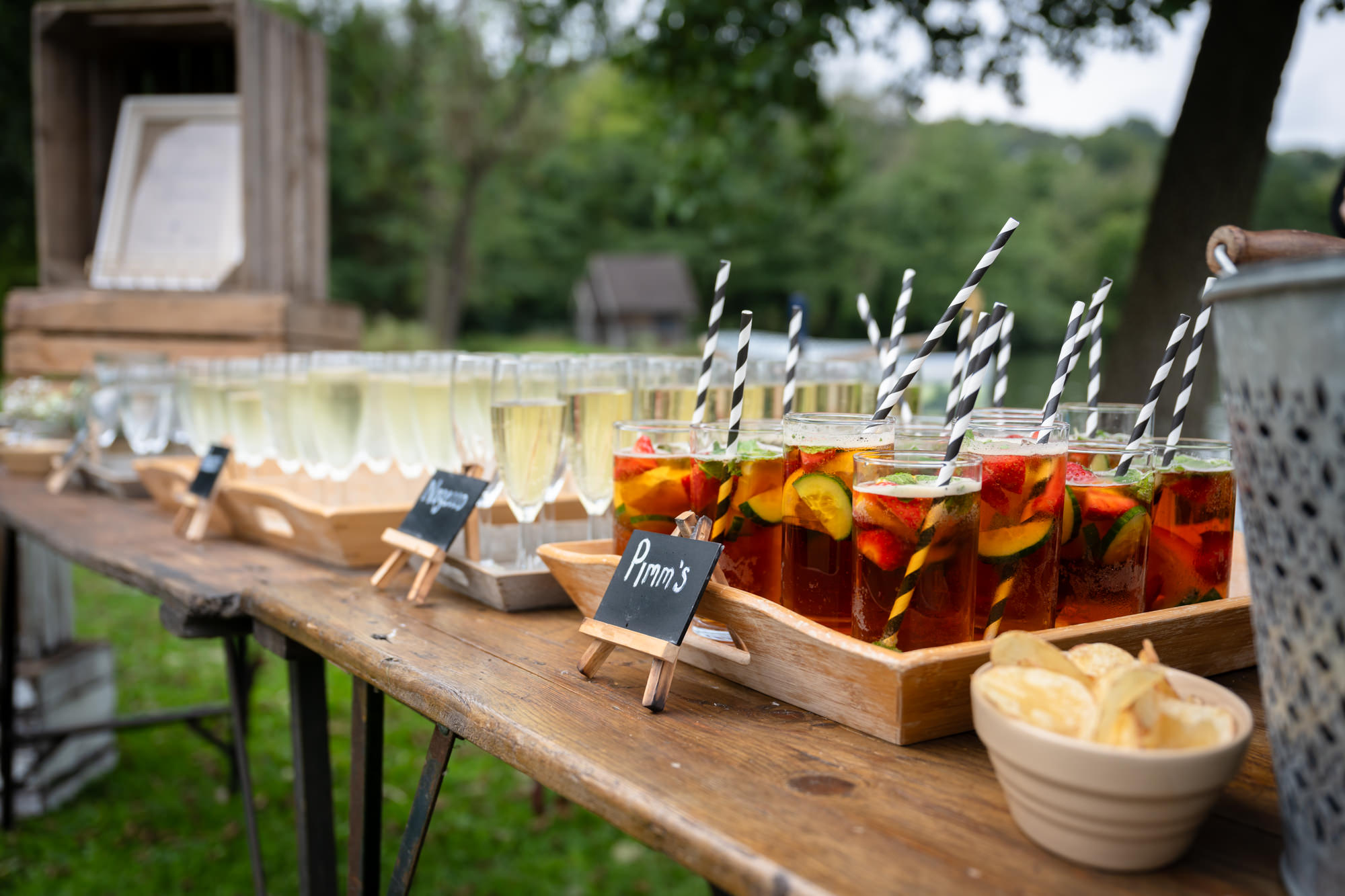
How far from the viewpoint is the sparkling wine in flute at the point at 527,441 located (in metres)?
1.36

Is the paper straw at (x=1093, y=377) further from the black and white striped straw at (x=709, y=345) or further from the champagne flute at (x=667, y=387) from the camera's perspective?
the champagne flute at (x=667, y=387)

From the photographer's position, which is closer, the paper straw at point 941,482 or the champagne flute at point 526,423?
the paper straw at point 941,482

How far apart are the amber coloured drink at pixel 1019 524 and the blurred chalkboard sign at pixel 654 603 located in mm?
285

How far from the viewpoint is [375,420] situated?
1.75m

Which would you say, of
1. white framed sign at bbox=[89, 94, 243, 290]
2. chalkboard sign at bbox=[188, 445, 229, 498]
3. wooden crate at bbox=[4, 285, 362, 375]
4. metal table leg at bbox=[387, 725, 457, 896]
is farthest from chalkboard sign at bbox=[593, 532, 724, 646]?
white framed sign at bbox=[89, 94, 243, 290]

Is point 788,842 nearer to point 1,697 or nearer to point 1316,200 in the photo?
point 1,697

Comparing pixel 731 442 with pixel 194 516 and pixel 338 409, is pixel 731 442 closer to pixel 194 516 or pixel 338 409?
pixel 338 409

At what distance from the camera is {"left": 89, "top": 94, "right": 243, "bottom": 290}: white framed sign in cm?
326

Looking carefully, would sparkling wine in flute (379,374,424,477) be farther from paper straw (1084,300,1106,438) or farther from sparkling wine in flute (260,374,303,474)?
paper straw (1084,300,1106,438)

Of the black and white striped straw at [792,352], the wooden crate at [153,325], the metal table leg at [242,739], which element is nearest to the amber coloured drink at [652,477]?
the black and white striped straw at [792,352]

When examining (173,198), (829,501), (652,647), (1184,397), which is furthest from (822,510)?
(173,198)

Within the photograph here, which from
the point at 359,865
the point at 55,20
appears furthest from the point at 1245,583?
the point at 55,20

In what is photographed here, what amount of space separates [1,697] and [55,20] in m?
2.24

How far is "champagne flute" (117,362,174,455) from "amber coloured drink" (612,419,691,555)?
1772 mm
